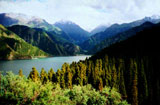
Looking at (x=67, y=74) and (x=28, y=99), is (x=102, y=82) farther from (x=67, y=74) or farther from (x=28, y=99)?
(x=28, y=99)

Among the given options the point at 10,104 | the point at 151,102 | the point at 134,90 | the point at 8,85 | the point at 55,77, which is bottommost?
the point at 151,102

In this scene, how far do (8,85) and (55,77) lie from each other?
5915cm

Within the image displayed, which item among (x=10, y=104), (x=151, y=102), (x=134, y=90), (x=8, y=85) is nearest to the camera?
(x=10, y=104)

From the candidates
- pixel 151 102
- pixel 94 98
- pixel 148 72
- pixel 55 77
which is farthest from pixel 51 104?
pixel 148 72

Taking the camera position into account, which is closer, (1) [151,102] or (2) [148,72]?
(1) [151,102]

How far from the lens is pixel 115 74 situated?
84.4 metres

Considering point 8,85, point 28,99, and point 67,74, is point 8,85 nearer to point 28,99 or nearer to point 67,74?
point 28,99

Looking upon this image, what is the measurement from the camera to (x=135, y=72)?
78.7m

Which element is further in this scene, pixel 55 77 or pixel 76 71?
pixel 76 71

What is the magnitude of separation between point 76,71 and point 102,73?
16573 millimetres

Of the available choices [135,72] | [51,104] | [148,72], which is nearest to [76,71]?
[135,72]

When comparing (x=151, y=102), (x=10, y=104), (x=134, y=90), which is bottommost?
(x=151, y=102)

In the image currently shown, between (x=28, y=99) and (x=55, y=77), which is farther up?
(x=28, y=99)

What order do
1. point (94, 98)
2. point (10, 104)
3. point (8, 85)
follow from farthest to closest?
1. point (94, 98)
2. point (8, 85)
3. point (10, 104)
